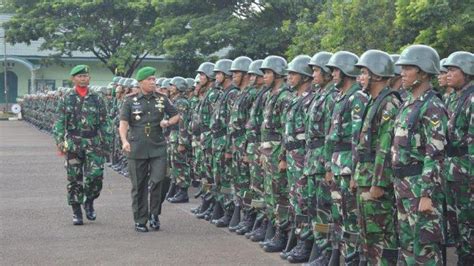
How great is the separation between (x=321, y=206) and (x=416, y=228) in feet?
5.67

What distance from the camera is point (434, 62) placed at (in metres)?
7.00

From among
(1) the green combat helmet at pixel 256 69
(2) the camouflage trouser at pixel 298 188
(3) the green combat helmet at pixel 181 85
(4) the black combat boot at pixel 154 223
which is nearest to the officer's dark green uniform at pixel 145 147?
(4) the black combat boot at pixel 154 223

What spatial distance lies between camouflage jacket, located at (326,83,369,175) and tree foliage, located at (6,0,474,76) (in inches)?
296

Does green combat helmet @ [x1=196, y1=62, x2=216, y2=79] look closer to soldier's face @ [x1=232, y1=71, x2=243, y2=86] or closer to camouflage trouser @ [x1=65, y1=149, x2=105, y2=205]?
soldier's face @ [x1=232, y1=71, x2=243, y2=86]

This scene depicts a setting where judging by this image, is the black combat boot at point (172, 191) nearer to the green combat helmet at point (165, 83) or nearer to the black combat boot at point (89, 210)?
the green combat helmet at point (165, 83)

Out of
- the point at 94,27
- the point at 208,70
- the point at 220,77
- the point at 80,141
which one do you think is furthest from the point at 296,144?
the point at 94,27

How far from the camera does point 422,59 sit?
6.96m

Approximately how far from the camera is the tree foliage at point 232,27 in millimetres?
15219

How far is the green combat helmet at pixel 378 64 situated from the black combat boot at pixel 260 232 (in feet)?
10.5

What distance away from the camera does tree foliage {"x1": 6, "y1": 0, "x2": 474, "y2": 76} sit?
599 inches

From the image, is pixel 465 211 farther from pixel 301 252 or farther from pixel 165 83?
pixel 165 83

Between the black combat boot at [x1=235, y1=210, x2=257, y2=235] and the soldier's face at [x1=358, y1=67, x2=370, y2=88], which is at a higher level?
the soldier's face at [x1=358, y1=67, x2=370, y2=88]

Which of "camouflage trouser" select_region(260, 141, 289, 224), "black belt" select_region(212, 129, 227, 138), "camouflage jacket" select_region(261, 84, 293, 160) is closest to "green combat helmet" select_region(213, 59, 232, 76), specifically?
"black belt" select_region(212, 129, 227, 138)

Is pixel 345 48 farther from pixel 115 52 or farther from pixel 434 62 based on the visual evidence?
pixel 115 52
